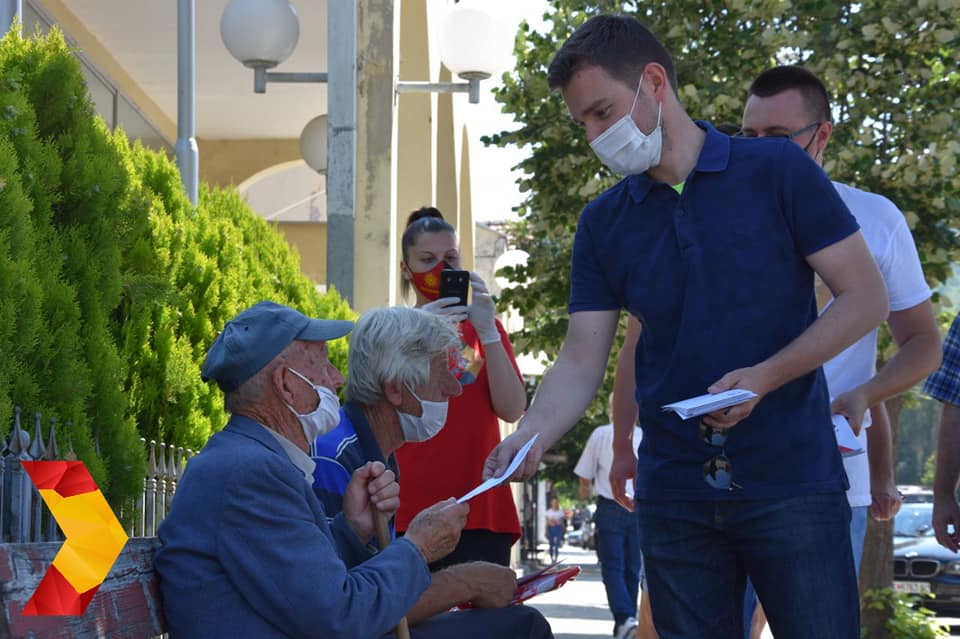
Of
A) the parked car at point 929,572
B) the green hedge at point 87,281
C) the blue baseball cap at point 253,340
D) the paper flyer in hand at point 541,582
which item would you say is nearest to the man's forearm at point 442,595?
the paper flyer in hand at point 541,582

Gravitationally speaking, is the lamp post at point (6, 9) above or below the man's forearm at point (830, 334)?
above

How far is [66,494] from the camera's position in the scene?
2.96 metres

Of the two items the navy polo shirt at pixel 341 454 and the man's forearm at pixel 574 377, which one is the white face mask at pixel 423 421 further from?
the man's forearm at pixel 574 377

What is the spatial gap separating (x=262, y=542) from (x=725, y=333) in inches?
47.7

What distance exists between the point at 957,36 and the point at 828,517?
866 centimetres

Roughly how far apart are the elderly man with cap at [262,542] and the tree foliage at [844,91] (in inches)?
324

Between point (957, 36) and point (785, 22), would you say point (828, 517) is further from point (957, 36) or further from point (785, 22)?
point (785, 22)

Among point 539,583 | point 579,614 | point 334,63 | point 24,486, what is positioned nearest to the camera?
point 24,486

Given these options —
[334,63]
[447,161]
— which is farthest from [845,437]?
[447,161]

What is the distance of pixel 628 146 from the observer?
3928 mm

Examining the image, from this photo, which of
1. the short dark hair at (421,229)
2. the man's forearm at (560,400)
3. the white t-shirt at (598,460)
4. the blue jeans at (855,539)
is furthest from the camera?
the white t-shirt at (598,460)

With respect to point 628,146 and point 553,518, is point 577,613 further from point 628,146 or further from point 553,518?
point 553,518

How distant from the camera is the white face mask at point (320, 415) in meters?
3.84

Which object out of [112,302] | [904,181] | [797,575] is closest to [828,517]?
[797,575]
